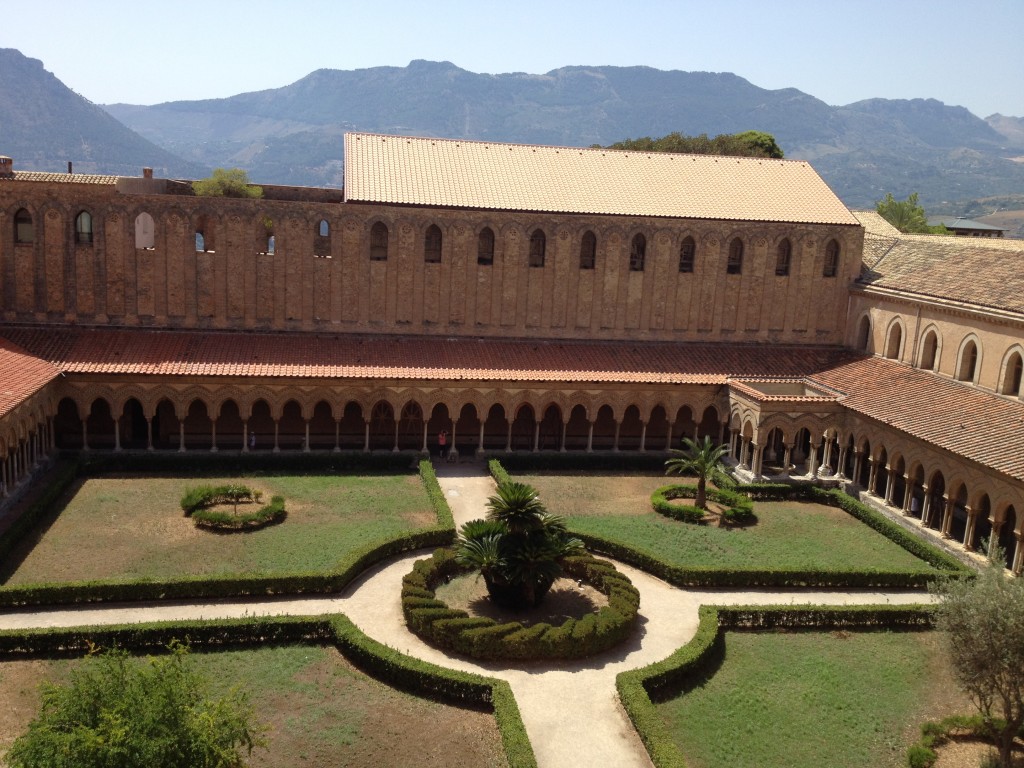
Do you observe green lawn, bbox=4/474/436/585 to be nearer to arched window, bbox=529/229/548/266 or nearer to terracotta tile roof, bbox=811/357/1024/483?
arched window, bbox=529/229/548/266

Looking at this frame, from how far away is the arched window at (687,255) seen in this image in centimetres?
4141

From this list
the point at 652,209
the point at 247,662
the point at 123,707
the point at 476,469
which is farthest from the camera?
the point at 652,209

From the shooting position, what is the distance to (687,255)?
4172cm

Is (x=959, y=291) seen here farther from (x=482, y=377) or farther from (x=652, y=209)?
(x=482, y=377)

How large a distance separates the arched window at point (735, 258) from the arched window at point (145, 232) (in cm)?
2498

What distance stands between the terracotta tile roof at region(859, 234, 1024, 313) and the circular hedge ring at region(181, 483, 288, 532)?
2538 centimetres

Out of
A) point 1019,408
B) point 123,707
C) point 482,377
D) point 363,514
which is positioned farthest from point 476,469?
point 123,707

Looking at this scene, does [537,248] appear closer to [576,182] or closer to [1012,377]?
[576,182]

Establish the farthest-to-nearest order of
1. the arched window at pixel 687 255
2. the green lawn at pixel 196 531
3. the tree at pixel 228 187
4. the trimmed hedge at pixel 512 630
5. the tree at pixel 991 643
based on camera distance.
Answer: the arched window at pixel 687 255 < the tree at pixel 228 187 < the green lawn at pixel 196 531 < the trimmed hedge at pixel 512 630 < the tree at pixel 991 643

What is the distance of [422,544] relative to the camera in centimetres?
2738

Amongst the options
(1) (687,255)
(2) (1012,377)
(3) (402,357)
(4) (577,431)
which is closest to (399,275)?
(3) (402,357)

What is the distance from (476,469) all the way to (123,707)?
23.8 meters

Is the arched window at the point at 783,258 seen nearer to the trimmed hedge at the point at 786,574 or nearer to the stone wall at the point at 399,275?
the stone wall at the point at 399,275

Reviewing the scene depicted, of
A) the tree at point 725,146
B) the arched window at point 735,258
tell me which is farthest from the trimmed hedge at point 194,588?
the tree at point 725,146
